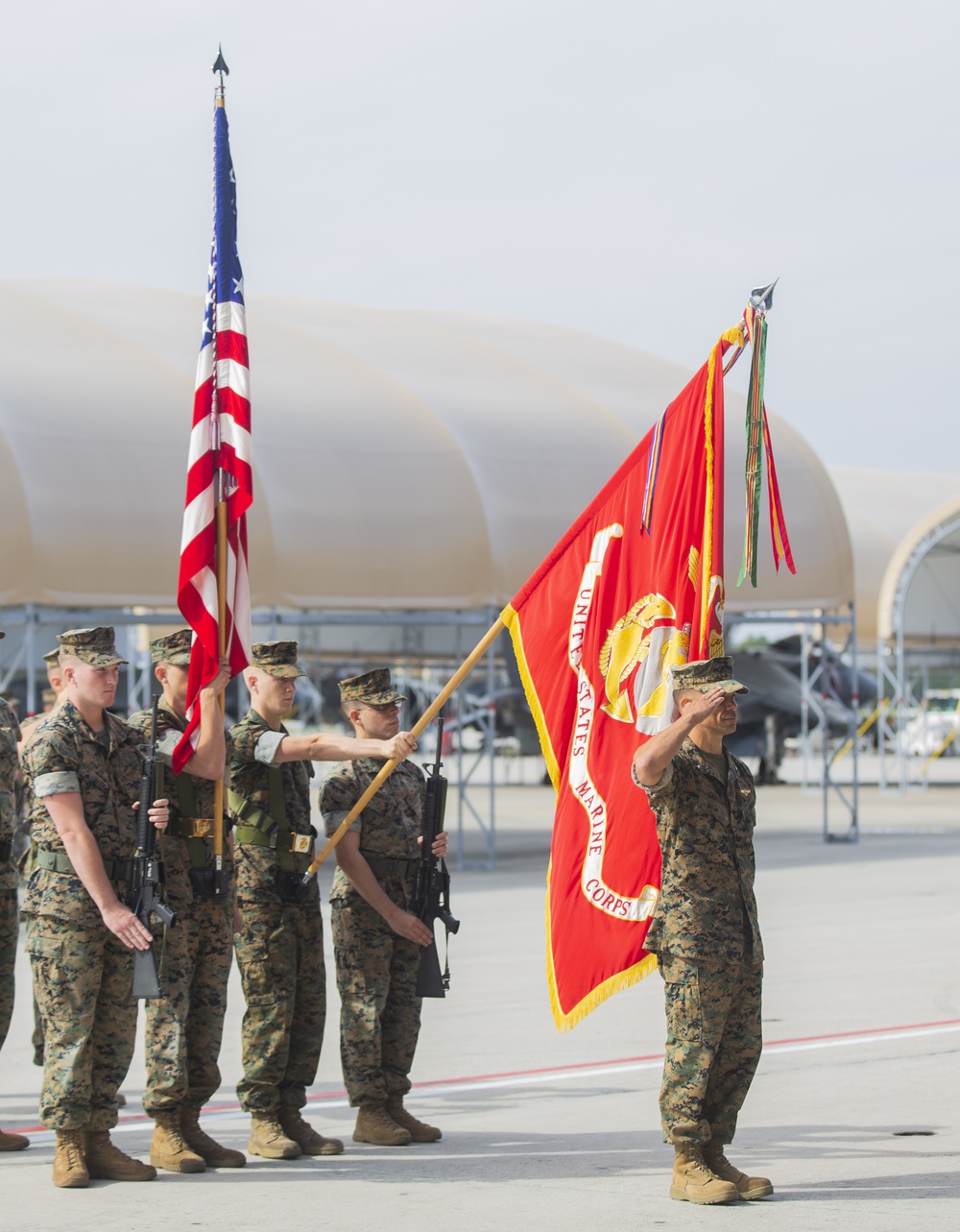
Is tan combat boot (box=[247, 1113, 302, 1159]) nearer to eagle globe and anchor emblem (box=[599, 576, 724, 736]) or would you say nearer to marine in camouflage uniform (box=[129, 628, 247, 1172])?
marine in camouflage uniform (box=[129, 628, 247, 1172])

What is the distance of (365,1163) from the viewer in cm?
676

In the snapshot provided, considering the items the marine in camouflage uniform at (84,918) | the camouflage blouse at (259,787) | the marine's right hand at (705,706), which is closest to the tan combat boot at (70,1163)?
the marine in camouflage uniform at (84,918)

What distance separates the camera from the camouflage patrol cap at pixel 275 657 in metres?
7.18

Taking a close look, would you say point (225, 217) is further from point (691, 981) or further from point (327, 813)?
point (691, 981)

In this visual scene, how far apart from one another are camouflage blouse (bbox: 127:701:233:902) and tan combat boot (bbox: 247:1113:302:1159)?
93 cm

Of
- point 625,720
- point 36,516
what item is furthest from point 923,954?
point 36,516

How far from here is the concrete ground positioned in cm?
604

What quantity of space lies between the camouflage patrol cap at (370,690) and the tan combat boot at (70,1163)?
6.38 feet

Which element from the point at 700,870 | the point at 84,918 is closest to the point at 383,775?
the point at 84,918

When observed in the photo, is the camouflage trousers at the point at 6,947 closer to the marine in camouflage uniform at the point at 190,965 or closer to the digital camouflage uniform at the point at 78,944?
the digital camouflage uniform at the point at 78,944

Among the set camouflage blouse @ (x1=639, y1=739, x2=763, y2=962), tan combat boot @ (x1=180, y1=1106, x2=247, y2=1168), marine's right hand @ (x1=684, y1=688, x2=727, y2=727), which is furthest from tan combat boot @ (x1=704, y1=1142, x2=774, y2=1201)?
tan combat boot @ (x1=180, y1=1106, x2=247, y2=1168)

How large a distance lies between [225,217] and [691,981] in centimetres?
361

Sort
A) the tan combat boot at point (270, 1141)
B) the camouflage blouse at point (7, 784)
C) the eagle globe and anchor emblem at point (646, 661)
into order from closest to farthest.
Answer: the tan combat boot at point (270, 1141)
the eagle globe and anchor emblem at point (646, 661)
the camouflage blouse at point (7, 784)

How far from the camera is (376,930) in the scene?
7.25 meters
